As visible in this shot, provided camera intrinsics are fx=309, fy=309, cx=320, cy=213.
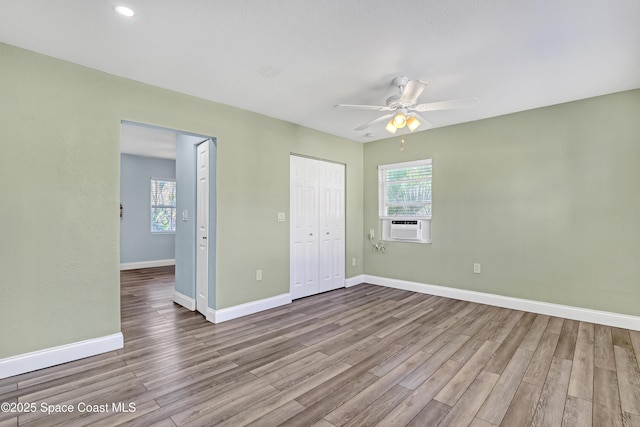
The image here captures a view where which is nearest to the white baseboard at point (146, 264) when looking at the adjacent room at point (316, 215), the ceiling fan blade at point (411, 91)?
the adjacent room at point (316, 215)

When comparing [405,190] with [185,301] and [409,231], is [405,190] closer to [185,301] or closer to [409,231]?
[409,231]

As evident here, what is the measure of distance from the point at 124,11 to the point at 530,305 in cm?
511

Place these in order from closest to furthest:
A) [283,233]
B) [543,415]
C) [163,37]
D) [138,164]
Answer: [543,415]
[163,37]
[283,233]
[138,164]

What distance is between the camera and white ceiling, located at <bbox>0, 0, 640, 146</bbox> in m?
2.03

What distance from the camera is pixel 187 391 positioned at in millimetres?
2211

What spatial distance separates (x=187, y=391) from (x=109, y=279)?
140cm

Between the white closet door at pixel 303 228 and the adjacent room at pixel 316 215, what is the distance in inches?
1.4

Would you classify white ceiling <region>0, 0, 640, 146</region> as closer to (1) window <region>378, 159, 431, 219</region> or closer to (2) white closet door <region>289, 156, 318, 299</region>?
(2) white closet door <region>289, 156, 318, 299</region>

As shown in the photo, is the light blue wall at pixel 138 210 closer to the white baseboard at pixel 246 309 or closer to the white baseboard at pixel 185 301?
the white baseboard at pixel 185 301

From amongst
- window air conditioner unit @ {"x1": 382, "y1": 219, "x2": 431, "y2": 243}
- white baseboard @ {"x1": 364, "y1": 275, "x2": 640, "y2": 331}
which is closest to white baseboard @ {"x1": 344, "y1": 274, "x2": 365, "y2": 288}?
white baseboard @ {"x1": 364, "y1": 275, "x2": 640, "y2": 331}

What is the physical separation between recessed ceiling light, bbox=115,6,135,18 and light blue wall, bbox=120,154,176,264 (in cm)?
585

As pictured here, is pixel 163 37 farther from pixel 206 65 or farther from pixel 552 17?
pixel 552 17

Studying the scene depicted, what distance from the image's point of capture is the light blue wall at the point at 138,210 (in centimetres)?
713

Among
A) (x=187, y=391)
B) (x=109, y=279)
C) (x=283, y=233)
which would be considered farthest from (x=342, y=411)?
(x=283, y=233)
